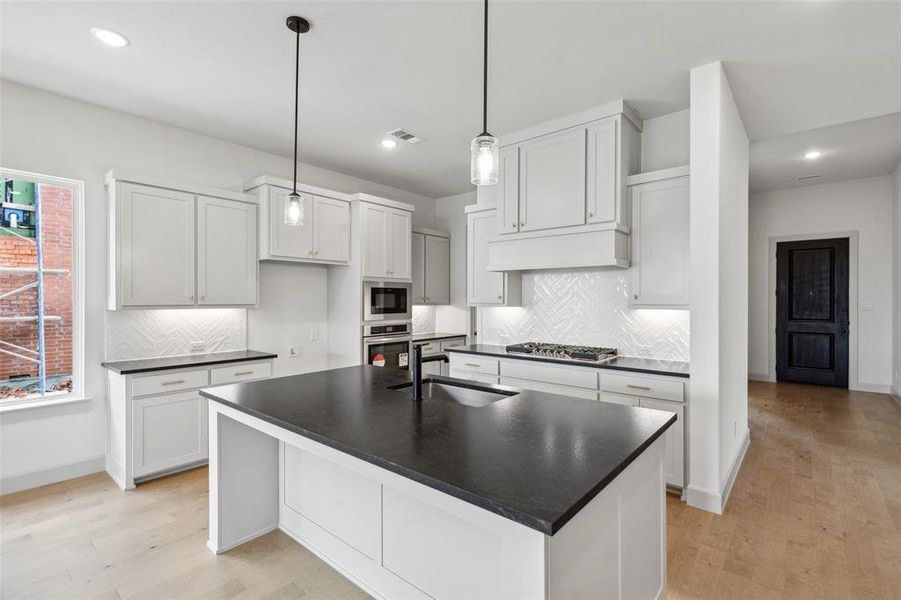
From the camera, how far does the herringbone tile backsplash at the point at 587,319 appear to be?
136 inches

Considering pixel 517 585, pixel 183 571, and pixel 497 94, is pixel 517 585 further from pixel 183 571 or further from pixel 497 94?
pixel 497 94

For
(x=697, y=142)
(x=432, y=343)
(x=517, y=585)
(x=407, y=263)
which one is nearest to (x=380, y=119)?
(x=407, y=263)

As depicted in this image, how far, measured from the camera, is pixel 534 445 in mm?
1418

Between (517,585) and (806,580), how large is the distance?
195 cm

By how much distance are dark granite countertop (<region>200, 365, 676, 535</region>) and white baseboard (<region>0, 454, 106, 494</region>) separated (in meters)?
2.07

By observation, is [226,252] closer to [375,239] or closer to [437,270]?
[375,239]

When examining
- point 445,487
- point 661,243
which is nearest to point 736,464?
point 661,243

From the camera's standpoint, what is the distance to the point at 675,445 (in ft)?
9.54

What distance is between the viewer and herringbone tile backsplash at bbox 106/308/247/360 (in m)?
3.41

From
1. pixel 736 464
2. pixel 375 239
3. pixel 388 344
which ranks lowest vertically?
pixel 736 464

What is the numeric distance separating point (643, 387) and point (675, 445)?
42 centimetres

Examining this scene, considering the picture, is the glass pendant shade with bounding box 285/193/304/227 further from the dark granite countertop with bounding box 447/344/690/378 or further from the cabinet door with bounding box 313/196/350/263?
the dark granite countertop with bounding box 447/344/690/378

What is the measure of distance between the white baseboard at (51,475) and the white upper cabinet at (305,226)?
6.66 ft

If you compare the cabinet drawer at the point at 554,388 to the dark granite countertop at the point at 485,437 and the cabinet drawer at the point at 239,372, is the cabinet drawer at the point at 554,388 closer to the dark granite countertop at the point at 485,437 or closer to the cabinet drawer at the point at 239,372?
the dark granite countertop at the point at 485,437
